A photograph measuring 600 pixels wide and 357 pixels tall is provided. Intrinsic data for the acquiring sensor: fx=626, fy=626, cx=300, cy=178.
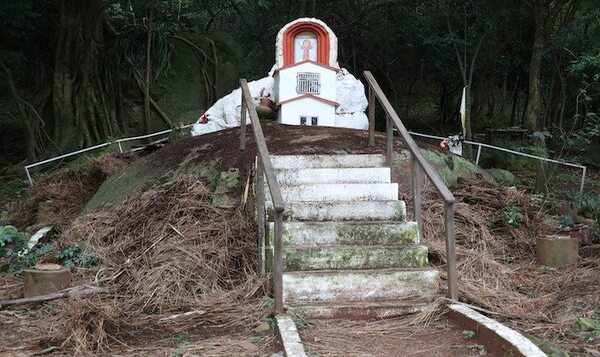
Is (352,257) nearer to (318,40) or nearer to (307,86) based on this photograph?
(307,86)

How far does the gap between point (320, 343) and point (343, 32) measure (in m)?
13.8

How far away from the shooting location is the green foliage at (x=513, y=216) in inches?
279

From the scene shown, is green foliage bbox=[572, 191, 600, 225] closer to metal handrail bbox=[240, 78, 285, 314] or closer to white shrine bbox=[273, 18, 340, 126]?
white shrine bbox=[273, 18, 340, 126]

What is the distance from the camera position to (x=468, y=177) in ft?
26.8

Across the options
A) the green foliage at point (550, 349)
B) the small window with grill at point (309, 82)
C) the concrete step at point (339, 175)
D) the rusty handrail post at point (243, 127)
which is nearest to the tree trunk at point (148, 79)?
the small window with grill at point (309, 82)

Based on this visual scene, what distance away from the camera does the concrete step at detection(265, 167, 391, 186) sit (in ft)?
20.5

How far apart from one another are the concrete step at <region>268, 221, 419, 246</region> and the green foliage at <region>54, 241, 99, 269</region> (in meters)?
1.92

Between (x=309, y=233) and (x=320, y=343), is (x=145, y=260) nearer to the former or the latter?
(x=309, y=233)

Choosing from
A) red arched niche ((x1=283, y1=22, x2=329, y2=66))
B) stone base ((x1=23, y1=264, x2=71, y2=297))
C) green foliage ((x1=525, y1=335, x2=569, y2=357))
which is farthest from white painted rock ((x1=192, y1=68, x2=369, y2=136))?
green foliage ((x1=525, y1=335, x2=569, y2=357))

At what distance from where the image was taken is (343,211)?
5707 millimetres

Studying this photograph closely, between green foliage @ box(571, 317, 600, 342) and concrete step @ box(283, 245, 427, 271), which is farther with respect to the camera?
concrete step @ box(283, 245, 427, 271)

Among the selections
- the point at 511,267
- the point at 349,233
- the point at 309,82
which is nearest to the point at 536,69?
the point at 309,82

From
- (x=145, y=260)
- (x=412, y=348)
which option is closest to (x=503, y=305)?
(x=412, y=348)

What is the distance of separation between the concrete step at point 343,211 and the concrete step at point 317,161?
2.82 ft
